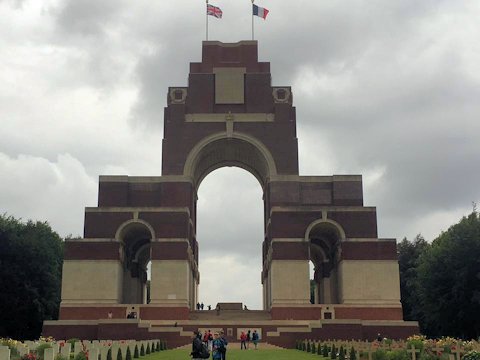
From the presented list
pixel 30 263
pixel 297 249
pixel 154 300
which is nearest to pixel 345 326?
pixel 297 249

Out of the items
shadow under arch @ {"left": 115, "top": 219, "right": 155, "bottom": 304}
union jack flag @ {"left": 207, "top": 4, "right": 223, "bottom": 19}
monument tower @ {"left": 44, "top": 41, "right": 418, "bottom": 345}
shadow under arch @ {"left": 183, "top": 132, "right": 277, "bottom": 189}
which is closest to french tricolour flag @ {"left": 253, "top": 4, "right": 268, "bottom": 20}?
union jack flag @ {"left": 207, "top": 4, "right": 223, "bottom": 19}

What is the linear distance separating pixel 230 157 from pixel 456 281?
75.6ft

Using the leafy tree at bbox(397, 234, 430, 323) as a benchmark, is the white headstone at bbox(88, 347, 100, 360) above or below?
below

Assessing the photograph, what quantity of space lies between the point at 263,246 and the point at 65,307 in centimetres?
2024

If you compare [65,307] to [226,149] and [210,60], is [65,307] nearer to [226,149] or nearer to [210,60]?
[226,149]

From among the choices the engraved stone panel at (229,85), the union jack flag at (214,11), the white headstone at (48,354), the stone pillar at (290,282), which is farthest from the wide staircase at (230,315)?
the white headstone at (48,354)

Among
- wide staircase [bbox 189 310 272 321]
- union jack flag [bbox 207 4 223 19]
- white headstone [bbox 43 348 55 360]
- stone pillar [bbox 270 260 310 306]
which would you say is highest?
union jack flag [bbox 207 4 223 19]

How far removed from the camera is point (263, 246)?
62.8 metres

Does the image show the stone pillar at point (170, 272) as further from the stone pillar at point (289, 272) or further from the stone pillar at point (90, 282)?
the stone pillar at point (289, 272)

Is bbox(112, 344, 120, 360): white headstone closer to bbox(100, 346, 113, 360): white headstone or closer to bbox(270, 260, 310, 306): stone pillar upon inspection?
bbox(100, 346, 113, 360): white headstone

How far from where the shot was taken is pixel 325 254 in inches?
2384

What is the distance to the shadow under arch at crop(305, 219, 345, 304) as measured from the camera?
5256 centimetres

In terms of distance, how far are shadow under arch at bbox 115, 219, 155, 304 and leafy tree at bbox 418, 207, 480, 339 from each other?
73.6ft

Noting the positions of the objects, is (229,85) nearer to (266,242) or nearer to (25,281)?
(266,242)
